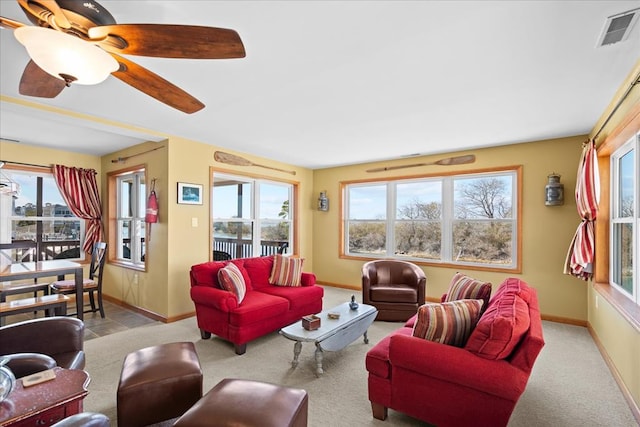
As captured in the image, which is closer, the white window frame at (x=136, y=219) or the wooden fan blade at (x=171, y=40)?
the wooden fan blade at (x=171, y=40)

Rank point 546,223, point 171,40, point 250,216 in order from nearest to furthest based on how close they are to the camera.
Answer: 1. point 171,40
2. point 546,223
3. point 250,216

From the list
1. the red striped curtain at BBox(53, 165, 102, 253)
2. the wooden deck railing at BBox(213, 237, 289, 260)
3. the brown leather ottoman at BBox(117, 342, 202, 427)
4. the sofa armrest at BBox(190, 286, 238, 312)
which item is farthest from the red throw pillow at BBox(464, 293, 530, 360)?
the red striped curtain at BBox(53, 165, 102, 253)

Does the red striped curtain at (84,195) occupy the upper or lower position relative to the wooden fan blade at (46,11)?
lower

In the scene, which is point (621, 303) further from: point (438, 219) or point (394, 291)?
point (438, 219)

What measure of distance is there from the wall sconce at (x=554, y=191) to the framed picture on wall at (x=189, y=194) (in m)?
4.75

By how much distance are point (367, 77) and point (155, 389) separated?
8.57ft

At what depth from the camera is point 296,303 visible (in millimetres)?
3832

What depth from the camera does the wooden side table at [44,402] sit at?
4.45ft

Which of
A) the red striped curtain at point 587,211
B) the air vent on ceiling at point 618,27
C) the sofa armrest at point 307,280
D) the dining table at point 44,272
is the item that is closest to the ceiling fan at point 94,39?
the air vent on ceiling at point 618,27

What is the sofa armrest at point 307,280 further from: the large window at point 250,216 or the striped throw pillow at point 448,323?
the striped throw pillow at point 448,323

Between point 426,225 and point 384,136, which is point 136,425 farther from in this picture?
point 426,225

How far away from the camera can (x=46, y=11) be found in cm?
124

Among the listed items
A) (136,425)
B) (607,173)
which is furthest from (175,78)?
(607,173)

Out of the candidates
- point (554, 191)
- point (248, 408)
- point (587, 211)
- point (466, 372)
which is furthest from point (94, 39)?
point (554, 191)
